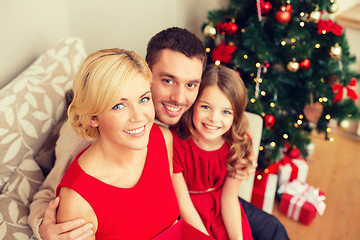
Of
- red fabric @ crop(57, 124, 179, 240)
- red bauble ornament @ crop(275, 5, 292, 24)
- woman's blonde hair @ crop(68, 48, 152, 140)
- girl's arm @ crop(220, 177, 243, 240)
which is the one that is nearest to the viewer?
woman's blonde hair @ crop(68, 48, 152, 140)

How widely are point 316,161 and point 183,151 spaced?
1.76 meters

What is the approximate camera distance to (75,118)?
917mm

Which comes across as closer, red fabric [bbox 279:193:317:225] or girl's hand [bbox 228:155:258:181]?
girl's hand [bbox 228:155:258:181]

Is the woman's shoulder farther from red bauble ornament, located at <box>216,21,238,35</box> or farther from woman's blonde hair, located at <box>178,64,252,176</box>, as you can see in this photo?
red bauble ornament, located at <box>216,21,238,35</box>

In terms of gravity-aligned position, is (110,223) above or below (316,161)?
above

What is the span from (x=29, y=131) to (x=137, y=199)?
0.58 meters

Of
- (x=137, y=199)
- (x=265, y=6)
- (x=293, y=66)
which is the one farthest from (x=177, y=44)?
(x=293, y=66)

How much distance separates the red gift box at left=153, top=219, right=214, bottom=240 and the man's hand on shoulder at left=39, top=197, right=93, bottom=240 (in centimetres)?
23

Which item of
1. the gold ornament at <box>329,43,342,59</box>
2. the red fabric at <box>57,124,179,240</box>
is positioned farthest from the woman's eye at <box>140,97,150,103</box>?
the gold ornament at <box>329,43,342,59</box>

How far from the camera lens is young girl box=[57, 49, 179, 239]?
83cm

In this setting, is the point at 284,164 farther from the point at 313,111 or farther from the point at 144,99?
the point at 144,99

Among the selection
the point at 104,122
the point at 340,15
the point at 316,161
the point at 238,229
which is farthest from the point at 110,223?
the point at 340,15

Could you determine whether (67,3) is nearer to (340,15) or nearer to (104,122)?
(104,122)

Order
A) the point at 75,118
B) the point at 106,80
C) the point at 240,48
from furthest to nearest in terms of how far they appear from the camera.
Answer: the point at 240,48
the point at 75,118
the point at 106,80
